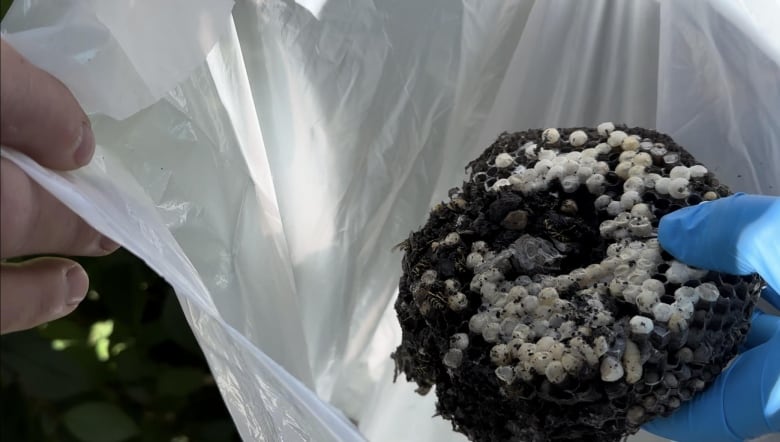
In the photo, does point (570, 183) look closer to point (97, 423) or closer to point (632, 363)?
point (632, 363)

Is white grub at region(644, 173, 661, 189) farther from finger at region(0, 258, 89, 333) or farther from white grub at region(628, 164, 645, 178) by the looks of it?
finger at region(0, 258, 89, 333)

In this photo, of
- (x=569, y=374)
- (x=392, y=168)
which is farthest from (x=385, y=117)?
(x=569, y=374)

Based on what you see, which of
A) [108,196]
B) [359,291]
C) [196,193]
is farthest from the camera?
[359,291]

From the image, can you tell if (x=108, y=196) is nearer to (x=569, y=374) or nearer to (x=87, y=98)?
(x=87, y=98)

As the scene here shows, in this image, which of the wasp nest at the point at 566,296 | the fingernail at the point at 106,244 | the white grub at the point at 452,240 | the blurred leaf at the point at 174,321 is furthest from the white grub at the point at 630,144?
the blurred leaf at the point at 174,321

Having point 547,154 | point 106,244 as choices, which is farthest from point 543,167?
point 106,244
